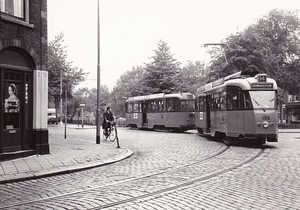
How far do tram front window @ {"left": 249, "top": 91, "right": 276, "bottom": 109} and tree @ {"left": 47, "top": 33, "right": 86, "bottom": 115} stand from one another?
85.3 feet

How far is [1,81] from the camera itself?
10.3 metres

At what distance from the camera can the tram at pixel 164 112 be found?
2519 centimetres

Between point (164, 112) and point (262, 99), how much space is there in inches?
513

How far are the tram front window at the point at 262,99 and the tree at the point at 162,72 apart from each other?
2851cm

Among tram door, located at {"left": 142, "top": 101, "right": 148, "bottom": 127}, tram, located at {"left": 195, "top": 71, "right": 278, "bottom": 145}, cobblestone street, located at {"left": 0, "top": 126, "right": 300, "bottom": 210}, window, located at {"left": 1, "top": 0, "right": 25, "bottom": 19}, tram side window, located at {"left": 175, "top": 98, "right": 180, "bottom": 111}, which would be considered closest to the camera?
cobblestone street, located at {"left": 0, "top": 126, "right": 300, "bottom": 210}

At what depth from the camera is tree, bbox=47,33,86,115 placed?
1428 inches

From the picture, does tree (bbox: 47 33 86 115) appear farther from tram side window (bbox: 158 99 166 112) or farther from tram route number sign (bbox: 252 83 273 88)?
tram route number sign (bbox: 252 83 273 88)

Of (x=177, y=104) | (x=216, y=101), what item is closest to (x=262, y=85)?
(x=216, y=101)

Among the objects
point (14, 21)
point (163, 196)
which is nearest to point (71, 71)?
point (14, 21)

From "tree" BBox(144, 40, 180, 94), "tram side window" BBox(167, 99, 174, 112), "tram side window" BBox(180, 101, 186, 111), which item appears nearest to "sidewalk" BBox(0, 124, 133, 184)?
"tram side window" BBox(180, 101, 186, 111)

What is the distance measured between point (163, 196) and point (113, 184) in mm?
1470

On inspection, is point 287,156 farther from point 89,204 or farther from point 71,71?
point 71,71

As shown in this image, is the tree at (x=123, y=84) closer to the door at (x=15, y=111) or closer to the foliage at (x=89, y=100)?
the foliage at (x=89, y=100)

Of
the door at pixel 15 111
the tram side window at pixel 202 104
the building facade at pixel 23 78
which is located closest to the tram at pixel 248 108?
the tram side window at pixel 202 104
